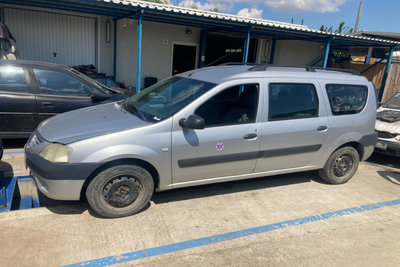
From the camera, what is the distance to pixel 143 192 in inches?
137

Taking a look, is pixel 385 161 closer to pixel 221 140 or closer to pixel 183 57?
pixel 221 140

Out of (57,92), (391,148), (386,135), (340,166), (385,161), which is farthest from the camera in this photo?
(385,161)

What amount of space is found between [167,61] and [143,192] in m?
9.21

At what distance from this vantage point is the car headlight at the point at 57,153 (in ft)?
10.2

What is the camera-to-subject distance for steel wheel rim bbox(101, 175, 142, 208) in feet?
10.8

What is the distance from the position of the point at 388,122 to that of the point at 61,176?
618cm

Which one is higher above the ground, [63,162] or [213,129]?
[213,129]

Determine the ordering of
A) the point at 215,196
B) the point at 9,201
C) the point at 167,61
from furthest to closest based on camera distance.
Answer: the point at 167,61 → the point at 215,196 → the point at 9,201

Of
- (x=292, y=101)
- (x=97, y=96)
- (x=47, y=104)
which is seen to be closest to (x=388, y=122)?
(x=292, y=101)

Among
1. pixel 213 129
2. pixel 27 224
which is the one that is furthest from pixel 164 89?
pixel 27 224

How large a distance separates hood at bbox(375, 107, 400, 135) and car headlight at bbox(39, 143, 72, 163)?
584cm

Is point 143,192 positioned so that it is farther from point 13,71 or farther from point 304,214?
point 13,71

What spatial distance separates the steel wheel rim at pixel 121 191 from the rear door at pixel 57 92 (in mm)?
2618

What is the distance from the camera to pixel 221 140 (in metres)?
3.63
